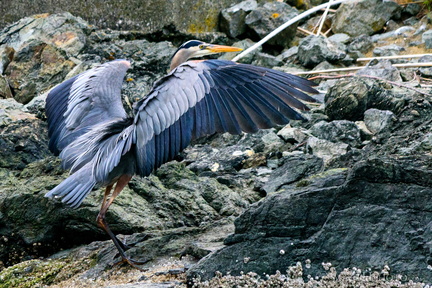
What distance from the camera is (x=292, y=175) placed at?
648cm

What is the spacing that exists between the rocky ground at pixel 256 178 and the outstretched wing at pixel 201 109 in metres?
0.54

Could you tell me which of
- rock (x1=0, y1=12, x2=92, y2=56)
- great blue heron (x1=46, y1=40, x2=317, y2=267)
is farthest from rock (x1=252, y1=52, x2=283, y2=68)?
great blue heron (x1=46, y1=40, x2=317, y2=267)

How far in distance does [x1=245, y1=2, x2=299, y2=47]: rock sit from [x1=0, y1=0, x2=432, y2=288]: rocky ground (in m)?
0.02

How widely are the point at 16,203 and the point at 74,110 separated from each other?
962mm

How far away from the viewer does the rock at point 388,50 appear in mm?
10492

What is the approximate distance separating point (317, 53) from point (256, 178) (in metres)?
3.86

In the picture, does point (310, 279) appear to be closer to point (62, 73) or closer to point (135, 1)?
point (62, 73)

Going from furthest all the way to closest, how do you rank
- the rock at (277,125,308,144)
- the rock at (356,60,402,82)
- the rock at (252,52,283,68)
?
the rock at (252,52,283,68) < the rock at (356,60,402,82) < the rock at (277,125,308,144)

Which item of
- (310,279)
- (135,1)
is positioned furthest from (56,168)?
(135,1)

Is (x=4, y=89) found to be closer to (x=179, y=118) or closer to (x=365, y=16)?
(x=179, y=118)

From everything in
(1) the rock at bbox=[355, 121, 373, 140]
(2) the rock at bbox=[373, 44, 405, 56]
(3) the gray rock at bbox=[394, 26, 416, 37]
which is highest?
(3) the gray rock at bbox=[394, 26, 416, 37]

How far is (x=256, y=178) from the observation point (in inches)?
266

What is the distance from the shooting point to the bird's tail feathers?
5.00 meters

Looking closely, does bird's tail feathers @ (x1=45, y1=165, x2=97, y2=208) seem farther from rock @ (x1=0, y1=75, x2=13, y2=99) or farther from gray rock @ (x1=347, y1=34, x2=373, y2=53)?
gray rock @ (x1=347, y1=34, x2=373, y2=53)
